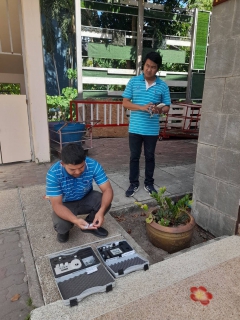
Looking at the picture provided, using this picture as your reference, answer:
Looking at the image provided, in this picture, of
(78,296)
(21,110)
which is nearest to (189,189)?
(78,296)

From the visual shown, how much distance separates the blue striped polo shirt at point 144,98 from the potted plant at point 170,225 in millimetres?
1004

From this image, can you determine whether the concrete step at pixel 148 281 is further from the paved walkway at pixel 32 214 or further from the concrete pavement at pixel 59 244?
the paved walkway at pixel 32 214

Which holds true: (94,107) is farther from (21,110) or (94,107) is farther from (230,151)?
(230,151)

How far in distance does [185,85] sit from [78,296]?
33.5 feet

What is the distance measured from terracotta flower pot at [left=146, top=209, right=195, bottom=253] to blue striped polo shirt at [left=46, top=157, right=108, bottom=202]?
2.56ft

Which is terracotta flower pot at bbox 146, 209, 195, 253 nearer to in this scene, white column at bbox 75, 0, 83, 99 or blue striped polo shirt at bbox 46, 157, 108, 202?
blue striped polo shirt at bbox 46, 157, 108, 202

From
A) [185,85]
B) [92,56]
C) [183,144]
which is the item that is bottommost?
[183,144]

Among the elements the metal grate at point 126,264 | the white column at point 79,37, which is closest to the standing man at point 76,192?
the metal grate at point 126,264

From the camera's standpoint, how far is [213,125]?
2619 millimetres

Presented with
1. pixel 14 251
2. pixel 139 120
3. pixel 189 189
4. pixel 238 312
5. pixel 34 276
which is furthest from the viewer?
pixel 189 189

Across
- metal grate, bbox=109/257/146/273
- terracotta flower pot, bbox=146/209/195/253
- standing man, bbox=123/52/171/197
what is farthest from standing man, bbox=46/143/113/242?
standing man, bbox=123/52/171/197

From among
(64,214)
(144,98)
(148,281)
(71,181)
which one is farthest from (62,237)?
(144,98)

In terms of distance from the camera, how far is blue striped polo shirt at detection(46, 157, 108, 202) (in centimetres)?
211

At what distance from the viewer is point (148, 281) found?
6.03 feet
